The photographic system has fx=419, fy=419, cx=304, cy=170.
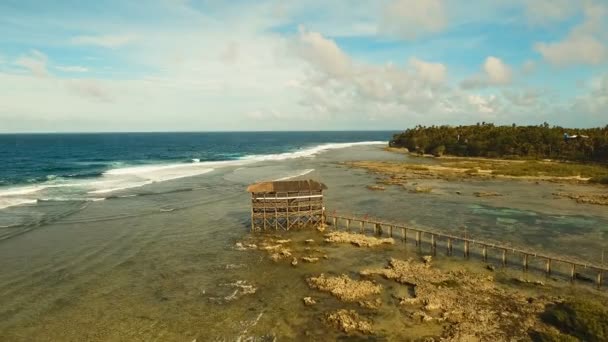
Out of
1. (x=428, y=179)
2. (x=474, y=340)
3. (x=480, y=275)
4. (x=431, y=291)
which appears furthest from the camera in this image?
(x=428, y=179)

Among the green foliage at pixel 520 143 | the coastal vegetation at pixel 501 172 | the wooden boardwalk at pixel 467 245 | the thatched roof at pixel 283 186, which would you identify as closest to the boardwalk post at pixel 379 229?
the wooden boardwalk at pixel 467 245

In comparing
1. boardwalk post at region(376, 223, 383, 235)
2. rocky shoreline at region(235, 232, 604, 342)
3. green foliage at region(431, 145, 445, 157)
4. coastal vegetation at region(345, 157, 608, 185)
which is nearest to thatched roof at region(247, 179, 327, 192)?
boardwalk post at region(376, 223, 383, 235)

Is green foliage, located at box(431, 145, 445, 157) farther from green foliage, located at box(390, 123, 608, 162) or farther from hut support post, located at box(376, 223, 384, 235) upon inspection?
hut support post, located at box(376, 223, 384, 235)

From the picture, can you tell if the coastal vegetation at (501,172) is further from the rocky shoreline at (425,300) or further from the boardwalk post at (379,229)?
the rocky shoreline at (425,300)

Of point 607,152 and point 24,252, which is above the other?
point 607,152

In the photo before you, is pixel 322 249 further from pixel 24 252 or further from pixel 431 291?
pixel 24 252

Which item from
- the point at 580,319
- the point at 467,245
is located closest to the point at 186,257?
the point at 467,245

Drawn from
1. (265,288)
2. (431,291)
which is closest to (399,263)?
(431,291)
